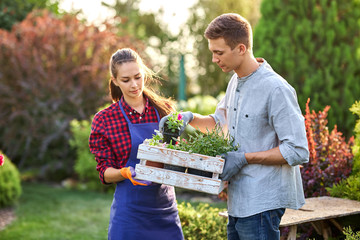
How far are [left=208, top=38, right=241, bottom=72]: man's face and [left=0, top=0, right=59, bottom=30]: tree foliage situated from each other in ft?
32.1

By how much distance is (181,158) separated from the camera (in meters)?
2.40

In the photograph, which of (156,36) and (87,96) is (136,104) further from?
(156,36)

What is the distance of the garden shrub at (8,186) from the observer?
669 cm

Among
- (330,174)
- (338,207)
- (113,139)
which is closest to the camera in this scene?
(113,139)

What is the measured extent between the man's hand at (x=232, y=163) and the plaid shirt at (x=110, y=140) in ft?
2.36

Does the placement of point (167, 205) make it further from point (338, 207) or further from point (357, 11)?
point (357, 11)

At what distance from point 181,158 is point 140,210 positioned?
1.95 ft

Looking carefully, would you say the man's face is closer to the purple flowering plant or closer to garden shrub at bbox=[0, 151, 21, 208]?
the purple flowering plant

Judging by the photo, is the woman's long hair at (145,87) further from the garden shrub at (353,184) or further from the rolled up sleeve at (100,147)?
the garden shrub at (353,184)

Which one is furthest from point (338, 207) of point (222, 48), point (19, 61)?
point (19, 61)

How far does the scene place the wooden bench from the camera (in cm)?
321

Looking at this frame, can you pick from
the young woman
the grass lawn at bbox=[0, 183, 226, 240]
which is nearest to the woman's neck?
the young woman

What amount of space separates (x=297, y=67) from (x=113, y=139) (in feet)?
14.5

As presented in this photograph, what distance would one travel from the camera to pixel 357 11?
20.4 ft
